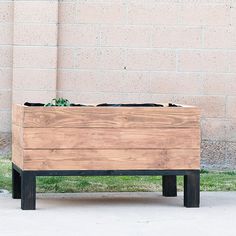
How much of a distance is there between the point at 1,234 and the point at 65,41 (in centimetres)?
482

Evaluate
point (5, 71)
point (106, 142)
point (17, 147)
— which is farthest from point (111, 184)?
point (5, 71)

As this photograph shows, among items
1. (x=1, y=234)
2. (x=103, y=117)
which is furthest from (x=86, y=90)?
(x=1, y=234)

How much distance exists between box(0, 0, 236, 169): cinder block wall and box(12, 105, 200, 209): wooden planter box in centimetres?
326

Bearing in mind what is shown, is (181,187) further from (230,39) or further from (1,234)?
(1,234)

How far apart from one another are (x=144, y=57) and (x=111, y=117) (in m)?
3.45

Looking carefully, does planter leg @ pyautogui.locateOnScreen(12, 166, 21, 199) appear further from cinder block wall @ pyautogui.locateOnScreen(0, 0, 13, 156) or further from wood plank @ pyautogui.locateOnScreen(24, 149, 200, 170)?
cinder block wall @ pyautogui.locateOnScreen(0, 0, 13, 156)

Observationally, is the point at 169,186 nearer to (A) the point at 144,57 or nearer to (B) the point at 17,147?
(B) the point at 17,147

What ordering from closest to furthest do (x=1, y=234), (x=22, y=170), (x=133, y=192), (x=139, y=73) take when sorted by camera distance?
(x=1, y=234)
(x=22, y=170)
(x=133, y=192)
(x=139, y=73)

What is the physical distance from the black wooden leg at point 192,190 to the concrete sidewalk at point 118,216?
0.08 metres

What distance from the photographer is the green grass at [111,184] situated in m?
9.09

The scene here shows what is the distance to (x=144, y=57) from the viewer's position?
36.2ft

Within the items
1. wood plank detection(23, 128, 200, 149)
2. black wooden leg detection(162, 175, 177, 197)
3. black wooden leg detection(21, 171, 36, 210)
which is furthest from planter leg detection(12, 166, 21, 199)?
black wooden leg detection(162, 175, 177, 197)

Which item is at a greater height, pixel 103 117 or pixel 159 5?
pixel 159 5

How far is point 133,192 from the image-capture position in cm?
895
